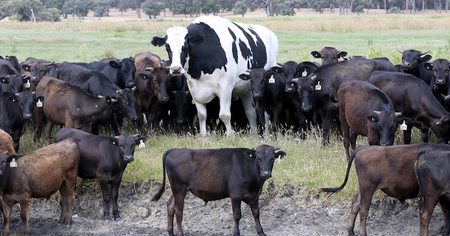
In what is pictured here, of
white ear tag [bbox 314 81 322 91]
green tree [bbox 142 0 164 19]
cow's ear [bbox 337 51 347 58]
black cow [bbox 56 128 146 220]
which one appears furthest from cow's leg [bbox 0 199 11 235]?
green tree [bbox 142 0 164 19]

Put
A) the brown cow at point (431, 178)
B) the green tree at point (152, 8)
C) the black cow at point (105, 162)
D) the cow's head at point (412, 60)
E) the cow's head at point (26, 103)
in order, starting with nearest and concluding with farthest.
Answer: the brown cow at point (431, 178), the black cow at point (105, 162), the cow's head at point (26, 103), the cow's head at point (412, 60), the green tree at point (152, 8)

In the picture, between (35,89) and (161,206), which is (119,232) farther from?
(35,89)

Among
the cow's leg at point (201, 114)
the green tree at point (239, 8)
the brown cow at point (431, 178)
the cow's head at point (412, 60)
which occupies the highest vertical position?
the cow's head at point (412, 60)

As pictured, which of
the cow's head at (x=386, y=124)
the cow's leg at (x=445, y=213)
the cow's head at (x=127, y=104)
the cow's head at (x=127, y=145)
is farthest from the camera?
the cow's head at (x=127, y=104)

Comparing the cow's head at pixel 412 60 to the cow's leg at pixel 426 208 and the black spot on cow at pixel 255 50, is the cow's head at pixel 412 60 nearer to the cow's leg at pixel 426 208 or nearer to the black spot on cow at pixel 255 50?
the black spot on cow at pixel 255 50

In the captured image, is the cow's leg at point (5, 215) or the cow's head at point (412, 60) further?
the cow's head at point (412, 60)

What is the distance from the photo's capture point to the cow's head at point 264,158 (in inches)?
431

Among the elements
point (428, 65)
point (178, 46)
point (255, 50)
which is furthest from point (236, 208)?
point (255, 50)

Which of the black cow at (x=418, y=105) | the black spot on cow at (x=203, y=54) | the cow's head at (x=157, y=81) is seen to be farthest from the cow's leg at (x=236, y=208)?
the black spot on cow at (x=203, y=54)

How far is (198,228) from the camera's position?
1248 centimetres

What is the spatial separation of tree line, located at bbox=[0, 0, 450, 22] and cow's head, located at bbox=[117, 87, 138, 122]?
Result: 71.2 m

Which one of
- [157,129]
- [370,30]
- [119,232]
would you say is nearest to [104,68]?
[157,129]

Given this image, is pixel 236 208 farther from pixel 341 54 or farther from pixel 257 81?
pixel 341 54

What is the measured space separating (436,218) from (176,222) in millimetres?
3539
